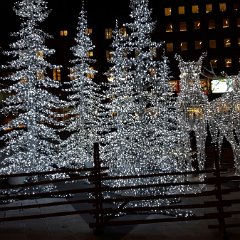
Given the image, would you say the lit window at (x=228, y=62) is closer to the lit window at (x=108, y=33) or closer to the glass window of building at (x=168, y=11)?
the glass window of building at (x=168, y=11)

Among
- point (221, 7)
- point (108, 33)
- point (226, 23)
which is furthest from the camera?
point (108, 33)

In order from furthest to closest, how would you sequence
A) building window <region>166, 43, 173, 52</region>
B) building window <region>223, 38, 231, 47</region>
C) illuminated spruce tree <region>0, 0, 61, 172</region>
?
building window <region>166, 43, 173, 52</region>, building window <region>223, 38, 231, 47</region>, illuminated spruce tree <region>0, 0, 61, 172</region>

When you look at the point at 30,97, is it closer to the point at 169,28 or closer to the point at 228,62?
the point at 228,62

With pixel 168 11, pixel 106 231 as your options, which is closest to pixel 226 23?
pixel 168 11

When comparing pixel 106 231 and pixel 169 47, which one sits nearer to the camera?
pixel 106 231

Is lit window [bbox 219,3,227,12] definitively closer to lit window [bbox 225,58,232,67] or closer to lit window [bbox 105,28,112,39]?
lit window [bbox 225,58,232,67]

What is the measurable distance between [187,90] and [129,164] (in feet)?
16.5

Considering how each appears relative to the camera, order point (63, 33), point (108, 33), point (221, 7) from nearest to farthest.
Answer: point (221, 7), point (63, 33), point (108, 33)

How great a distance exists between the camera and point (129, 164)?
63.0ft

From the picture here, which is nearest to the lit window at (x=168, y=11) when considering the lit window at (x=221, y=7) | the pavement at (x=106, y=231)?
the lit window at (x=221, y=7)

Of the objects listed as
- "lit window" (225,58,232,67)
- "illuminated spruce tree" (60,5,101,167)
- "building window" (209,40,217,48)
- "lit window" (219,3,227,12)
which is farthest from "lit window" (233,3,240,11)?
"illuminated spruce tree" (60,5,101,167)

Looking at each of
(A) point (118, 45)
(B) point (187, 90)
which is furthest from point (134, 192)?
(A) point (118, 45)

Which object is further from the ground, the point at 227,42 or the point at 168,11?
the point at 168,11

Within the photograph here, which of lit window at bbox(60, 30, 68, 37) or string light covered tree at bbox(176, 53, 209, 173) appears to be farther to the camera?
lit window at bbox(60, 30, 68, 37)
